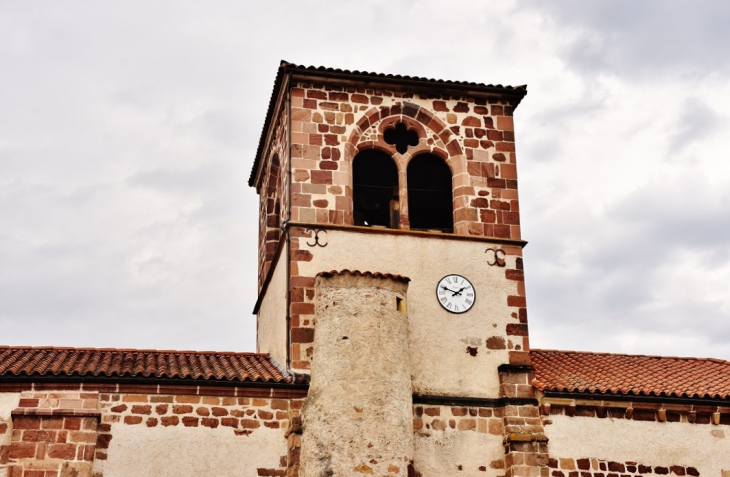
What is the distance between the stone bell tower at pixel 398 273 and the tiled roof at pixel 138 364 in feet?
2.07

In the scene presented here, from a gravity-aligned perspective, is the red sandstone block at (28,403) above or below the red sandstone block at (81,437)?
above

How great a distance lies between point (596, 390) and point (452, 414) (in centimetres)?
242

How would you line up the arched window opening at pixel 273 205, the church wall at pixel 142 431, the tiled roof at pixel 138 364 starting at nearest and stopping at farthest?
the church wall at pixel 142 431
the tiled roof at pixel 138 364
the arched window opening at pixel 273 205

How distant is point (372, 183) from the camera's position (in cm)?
1883

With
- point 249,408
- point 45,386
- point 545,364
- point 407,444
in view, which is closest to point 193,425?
point 249,408

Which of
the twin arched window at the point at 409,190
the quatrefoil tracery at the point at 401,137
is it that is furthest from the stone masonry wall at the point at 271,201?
the quatrefoil tracery at the point at 401,137

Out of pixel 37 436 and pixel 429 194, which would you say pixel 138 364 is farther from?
pixel 429 194

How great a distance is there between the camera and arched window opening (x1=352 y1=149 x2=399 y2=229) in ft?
60.7

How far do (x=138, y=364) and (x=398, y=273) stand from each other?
177 inches

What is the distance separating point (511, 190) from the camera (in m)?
17.9

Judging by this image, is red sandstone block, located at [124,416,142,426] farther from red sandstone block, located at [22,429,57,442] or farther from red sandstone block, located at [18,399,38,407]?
red sandstone block, located at [18,399,38,407]

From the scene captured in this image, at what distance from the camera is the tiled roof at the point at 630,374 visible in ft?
53.0

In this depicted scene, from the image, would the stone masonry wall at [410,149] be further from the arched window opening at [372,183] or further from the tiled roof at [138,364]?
the tiled roof at [138,364]

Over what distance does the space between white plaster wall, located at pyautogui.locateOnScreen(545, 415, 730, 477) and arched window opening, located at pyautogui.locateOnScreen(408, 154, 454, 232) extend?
434 centimetres
